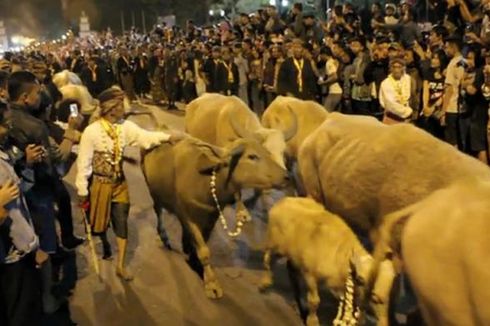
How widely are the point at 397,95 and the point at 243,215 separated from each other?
2394mm

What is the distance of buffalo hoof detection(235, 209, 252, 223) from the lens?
797 centimetres

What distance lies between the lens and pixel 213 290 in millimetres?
6312

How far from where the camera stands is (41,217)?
601 centimetres

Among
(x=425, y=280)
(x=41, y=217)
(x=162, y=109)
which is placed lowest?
(x=162, y=109)

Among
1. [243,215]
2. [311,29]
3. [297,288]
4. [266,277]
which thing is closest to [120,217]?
[266,277]

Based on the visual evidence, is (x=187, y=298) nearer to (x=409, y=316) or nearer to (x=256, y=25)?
(x=409, y=316)

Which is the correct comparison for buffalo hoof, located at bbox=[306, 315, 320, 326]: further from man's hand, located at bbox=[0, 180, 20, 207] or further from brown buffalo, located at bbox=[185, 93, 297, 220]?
man's hand, located at bbox=[0, 180, 20, 207]

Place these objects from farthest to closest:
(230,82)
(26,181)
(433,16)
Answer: (230,82), (433,16), (26,181)

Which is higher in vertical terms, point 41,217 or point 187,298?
point 41,217

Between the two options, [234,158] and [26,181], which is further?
[234,158]

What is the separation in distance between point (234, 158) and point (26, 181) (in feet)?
6.05

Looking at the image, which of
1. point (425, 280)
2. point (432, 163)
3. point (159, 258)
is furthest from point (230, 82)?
point (425, 280)

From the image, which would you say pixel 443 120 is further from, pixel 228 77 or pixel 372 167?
pixel 228 77

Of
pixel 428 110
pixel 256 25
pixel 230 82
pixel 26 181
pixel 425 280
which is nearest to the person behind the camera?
pixel 425 280
